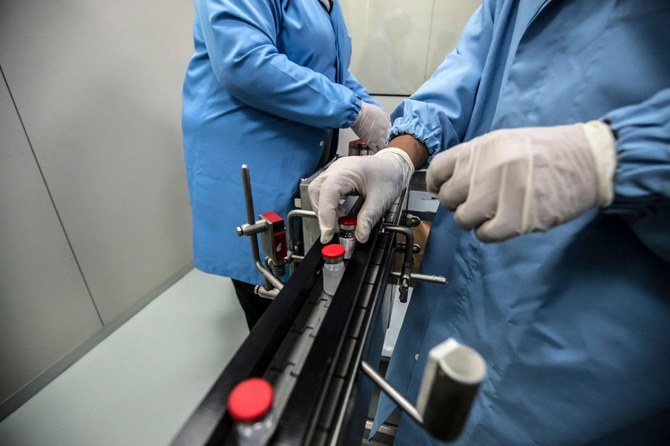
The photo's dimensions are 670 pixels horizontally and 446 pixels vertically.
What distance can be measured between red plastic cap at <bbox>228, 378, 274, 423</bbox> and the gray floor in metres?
1.15

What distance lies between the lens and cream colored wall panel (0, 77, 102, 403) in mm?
1078

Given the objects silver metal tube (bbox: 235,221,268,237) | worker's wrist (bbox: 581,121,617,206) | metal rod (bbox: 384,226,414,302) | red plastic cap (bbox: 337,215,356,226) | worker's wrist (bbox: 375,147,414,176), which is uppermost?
worker's wrist (bbox: 581,121,617,206)

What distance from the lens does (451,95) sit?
730 millimetres

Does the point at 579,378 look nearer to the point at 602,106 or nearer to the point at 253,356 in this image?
the point at 602,106

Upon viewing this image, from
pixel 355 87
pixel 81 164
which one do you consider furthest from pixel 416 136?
pixel 81 164

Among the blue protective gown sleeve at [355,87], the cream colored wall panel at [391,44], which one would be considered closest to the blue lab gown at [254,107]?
the blue protective gown sleeve at [355,87]

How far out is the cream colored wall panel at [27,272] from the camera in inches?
42.4

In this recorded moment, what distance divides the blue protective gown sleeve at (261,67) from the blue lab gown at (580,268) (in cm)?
48

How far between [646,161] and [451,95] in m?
0.47

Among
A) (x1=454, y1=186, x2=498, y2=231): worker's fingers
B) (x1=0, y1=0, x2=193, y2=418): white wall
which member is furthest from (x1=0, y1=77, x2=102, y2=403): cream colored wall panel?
(x1=454, y1=186, x2=498, y2=231): worker's fingers

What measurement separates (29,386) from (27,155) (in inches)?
36.7

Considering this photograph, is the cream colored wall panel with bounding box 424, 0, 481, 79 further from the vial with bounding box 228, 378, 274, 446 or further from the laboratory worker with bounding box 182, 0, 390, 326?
the vial with bounding box 228, 378, 274, 446

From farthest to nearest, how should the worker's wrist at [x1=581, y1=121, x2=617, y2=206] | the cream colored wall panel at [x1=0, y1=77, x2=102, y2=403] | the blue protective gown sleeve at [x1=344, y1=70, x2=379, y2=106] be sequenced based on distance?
the blue protective gown sleeve at [x1=344, y1=70, x2=379, y2=106] < the cream colored wall panel at [x1=0, y1=77, x2=102, y2=403] < the worker's wrist at [x1=581, y1=121, x2=617, y2=206]

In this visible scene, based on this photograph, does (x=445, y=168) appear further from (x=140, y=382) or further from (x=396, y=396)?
(x=140, y=382)
